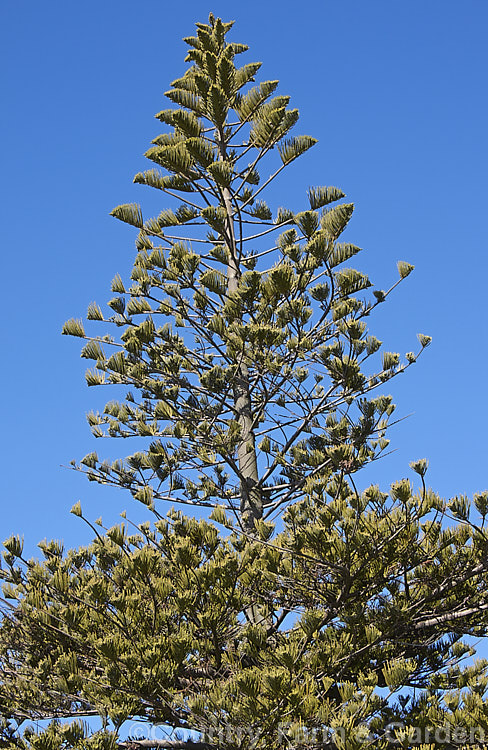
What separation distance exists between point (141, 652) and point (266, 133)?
5049 mm

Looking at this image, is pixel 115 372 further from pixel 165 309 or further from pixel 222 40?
pixel 222 40

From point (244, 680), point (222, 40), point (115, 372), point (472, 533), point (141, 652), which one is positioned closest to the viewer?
point (244, 680)

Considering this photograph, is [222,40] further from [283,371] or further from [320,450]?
[320,450]

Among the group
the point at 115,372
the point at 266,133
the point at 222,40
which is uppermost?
the point at 222,40

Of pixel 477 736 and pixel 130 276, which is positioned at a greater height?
pixel 130 276

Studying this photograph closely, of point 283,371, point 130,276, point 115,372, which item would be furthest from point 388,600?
point 130,276

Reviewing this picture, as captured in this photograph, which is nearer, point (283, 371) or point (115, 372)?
point (283, 371)

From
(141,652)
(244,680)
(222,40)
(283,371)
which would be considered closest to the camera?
(244,680)

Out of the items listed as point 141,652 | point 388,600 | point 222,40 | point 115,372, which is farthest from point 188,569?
point 222,40

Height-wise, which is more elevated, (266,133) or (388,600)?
(266,133)

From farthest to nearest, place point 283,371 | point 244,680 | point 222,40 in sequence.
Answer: point 222,40, point 283,371, point 244,680

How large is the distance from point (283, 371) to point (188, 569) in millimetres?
2071

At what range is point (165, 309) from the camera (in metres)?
6.98

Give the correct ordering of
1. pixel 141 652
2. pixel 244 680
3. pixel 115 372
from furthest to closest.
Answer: pixel 115 372, pixel 141 652, pixel 244 680
